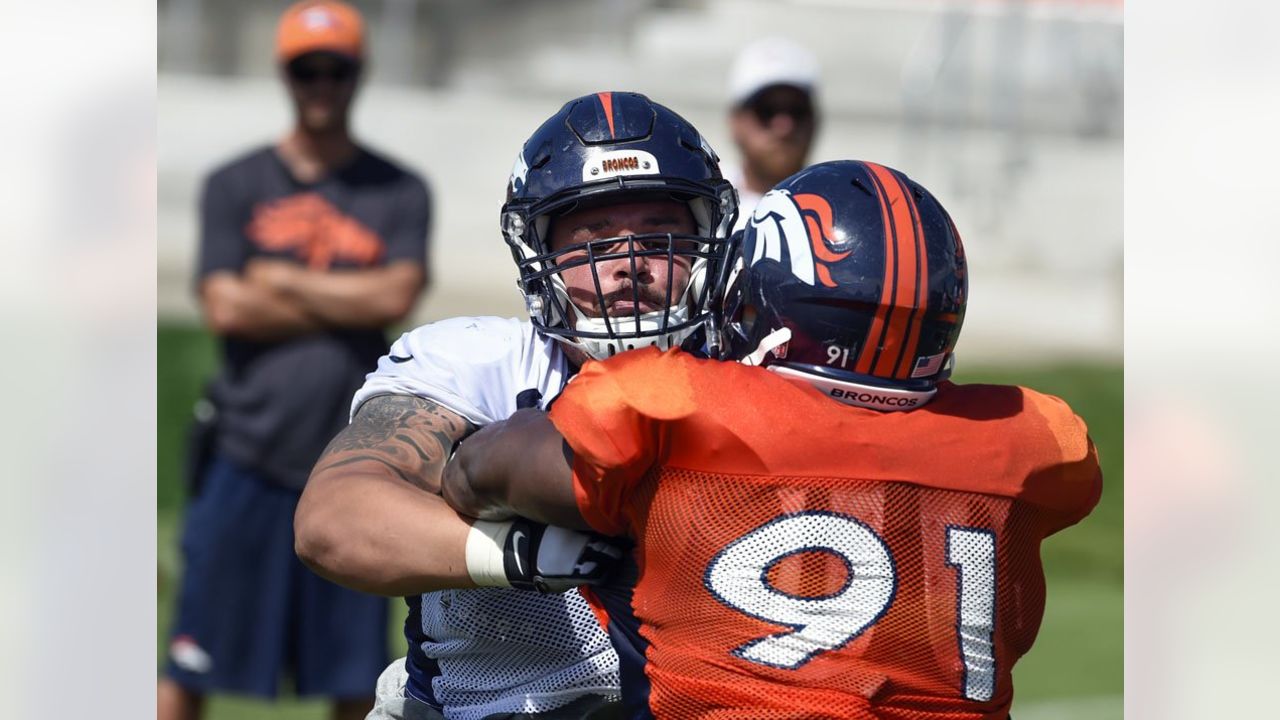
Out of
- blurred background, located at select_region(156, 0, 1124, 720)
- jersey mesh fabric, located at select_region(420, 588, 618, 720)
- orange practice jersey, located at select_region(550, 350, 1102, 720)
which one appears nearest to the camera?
orange practice jersey, located at select_region(550, 350, 1102, 720)

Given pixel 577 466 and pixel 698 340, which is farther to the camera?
pixel 698 340

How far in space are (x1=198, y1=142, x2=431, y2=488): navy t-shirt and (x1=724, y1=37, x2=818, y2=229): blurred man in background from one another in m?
1.30

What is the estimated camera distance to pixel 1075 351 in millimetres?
14258

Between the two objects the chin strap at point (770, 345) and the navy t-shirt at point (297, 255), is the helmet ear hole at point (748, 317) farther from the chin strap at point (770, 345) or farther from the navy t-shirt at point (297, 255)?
the navy t-shirt at point (297, 255)

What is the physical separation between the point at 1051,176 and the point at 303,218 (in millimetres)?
12421

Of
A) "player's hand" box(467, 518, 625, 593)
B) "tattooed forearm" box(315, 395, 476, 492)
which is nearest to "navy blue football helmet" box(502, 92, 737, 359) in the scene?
"tattooed forearm" box(315, 395, 476, 492)

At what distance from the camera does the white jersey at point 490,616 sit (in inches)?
106

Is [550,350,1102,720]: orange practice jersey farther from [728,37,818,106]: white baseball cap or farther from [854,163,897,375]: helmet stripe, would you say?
[728,37,818,106]: white baseball cap

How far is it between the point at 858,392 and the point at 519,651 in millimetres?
887

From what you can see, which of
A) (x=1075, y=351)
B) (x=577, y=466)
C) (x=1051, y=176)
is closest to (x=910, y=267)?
(x=577, y=466)

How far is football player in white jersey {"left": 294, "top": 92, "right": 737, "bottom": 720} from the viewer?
2.55 metres

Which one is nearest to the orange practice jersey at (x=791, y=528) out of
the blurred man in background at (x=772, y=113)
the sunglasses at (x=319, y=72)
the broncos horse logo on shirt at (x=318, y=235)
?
the broncos horse logo on shirt at (x=318, y=235)
